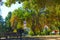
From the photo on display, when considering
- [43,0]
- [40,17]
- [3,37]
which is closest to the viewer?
[43,0]

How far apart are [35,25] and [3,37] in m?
18.8

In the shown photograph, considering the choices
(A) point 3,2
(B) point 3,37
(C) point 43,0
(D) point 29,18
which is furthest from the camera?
(D) point 29,18

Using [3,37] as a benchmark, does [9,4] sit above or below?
above

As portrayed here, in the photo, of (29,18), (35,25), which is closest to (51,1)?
(29,18)

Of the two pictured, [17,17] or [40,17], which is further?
[17,17]

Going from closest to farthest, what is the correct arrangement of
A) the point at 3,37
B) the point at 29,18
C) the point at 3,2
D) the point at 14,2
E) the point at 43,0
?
the point at 43,0
the point at 14,2
the point at 3,2
the point at 3,37
the point at 29,18

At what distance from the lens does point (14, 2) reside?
1445 centimetres

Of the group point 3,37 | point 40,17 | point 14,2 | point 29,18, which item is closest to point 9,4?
point 14,2

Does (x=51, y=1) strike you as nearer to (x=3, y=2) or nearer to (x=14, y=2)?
(x=14, y=2)

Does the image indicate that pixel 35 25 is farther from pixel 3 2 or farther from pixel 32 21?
pixel 3 2

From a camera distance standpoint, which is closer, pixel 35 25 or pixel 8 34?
pixel 8 34

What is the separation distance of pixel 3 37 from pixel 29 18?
53.5 ft

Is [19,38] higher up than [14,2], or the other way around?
[14,2]

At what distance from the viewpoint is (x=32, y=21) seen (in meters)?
35.6
